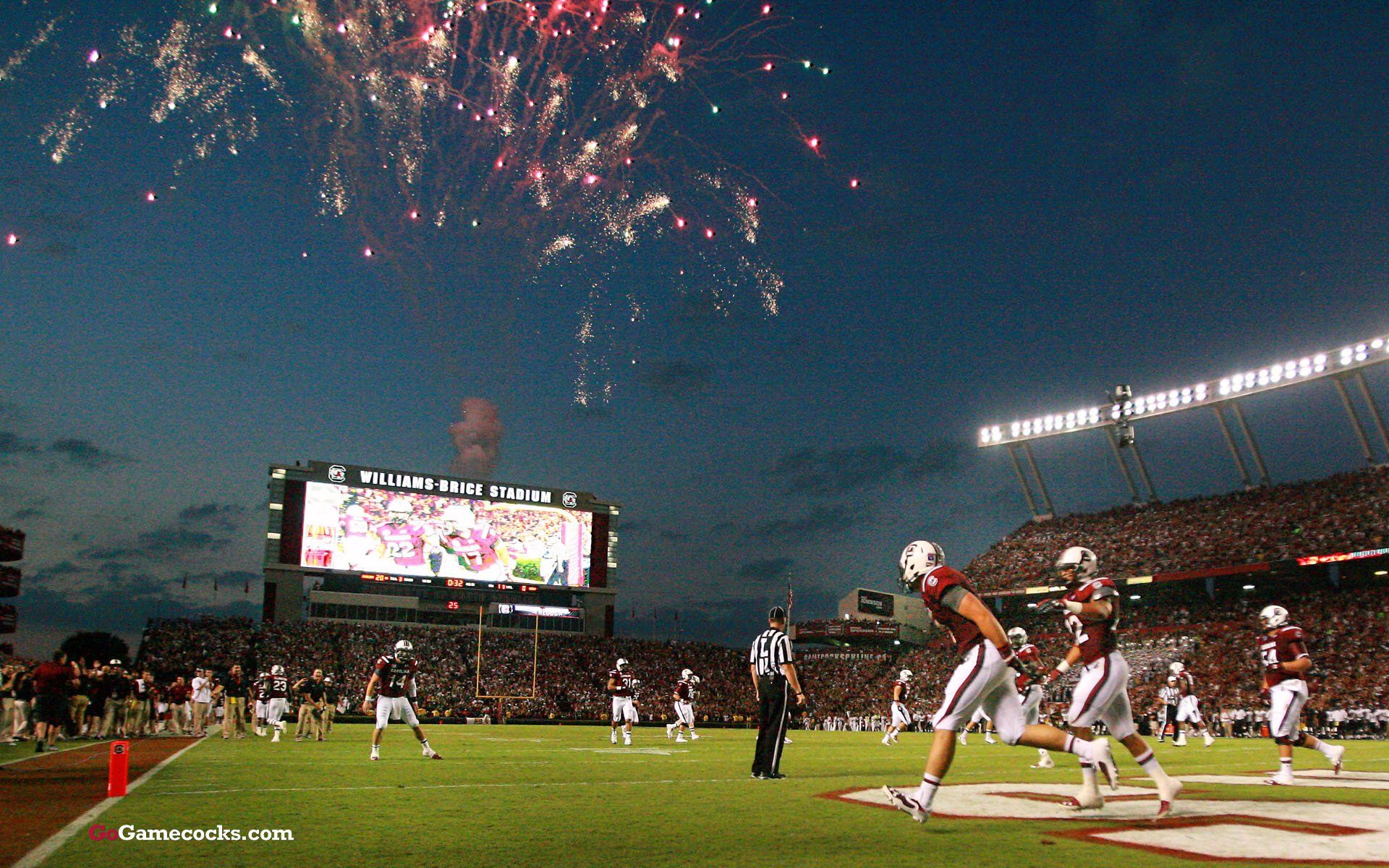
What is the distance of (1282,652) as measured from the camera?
1324 centimetres

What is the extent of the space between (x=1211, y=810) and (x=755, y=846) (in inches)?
180

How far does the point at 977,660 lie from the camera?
7645mm

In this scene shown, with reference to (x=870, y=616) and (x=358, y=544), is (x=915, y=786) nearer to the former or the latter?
(x=358, y=544)

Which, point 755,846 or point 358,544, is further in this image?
point 358,544

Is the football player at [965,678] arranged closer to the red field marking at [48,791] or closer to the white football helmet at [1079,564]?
the white football helmet at [1079,564]

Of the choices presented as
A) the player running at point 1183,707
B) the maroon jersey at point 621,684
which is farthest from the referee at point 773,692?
the player running at point 1183,707

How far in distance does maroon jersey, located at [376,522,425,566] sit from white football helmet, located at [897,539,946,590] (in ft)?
173

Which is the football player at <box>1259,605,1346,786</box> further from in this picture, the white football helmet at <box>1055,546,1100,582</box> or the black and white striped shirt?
the black and white striped shirt

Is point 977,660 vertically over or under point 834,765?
over

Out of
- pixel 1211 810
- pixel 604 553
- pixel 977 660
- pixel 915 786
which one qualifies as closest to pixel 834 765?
pixel 915 786

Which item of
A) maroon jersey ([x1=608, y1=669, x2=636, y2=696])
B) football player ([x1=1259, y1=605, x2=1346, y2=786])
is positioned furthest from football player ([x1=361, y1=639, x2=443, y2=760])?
football player ([x1=1259, y1=605, x2=1346, y2=786])

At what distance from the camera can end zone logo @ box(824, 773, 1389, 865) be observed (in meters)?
6.34

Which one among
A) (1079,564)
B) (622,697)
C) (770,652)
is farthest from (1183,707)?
(1079,564)

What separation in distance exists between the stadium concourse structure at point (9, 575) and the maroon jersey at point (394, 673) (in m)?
60.0
